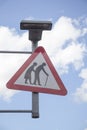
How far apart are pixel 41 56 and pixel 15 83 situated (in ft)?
1.60

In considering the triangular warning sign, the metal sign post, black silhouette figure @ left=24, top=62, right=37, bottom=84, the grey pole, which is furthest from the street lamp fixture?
the grey pole

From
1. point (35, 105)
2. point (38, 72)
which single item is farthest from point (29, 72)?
point (35, 105)

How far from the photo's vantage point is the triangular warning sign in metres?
4.72

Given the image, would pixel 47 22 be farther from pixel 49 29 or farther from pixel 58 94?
pixel 58 94

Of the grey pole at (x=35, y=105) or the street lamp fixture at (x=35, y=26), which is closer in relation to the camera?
the grey pole at (x=35, y=105)

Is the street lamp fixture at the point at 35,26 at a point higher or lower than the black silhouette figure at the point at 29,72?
higher

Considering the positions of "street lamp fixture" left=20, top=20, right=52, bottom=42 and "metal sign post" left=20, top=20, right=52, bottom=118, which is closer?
"metal sign post" left=20, top=20, right=52, bottom=118

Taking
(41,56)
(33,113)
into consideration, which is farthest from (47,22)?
(33,113)

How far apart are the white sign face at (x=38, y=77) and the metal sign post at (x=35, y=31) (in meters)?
0.15

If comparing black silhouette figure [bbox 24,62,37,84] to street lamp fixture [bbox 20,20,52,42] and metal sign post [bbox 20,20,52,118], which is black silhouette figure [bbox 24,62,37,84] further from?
street lamp fixture [bbox 20,20,52,42]

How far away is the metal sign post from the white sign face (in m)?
0.15

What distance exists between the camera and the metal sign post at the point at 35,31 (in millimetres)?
4766

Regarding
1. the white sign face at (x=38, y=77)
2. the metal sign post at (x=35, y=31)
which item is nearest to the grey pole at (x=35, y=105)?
the metal sign post at (x=35, y=31)

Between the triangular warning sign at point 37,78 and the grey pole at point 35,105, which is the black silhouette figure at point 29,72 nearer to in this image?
the triangular warning sign at point 37,78
